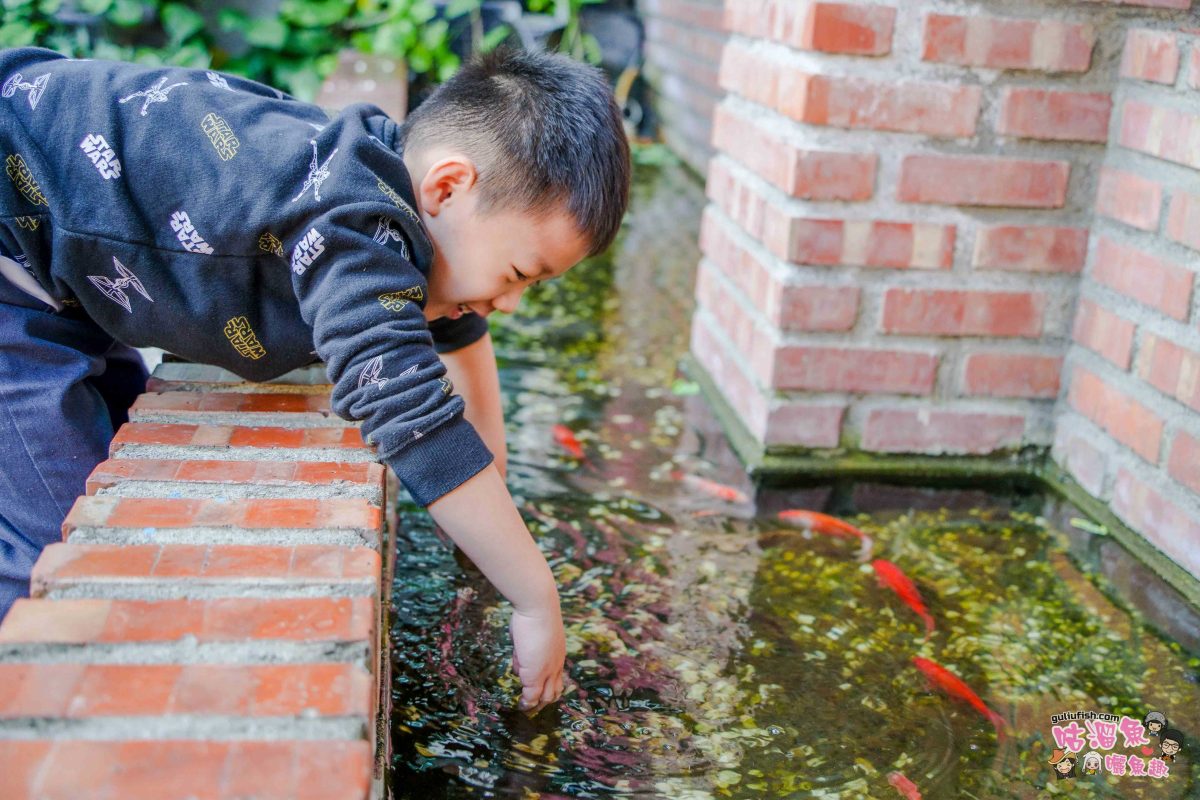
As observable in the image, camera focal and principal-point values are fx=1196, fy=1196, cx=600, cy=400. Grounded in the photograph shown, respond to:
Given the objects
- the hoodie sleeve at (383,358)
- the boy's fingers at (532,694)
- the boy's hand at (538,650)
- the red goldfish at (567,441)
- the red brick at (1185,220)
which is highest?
the red brick at (1185,220)

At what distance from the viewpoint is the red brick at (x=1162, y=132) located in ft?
7.14

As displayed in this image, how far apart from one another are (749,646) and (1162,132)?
49.9 inches

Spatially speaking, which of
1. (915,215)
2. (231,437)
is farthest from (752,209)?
(231,437)

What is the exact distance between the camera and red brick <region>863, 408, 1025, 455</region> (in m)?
2.66

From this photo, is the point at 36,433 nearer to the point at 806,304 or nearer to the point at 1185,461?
the point at 806,304

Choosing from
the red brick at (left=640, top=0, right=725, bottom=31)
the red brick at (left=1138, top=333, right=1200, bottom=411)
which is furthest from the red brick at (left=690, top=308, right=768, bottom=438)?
the red brick at (left=640, top=0, right=725, bottom=31)

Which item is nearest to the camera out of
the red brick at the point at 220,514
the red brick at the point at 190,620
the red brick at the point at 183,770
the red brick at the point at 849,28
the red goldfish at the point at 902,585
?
the red brick at the point at 183,770

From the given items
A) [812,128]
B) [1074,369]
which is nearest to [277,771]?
[812,128]

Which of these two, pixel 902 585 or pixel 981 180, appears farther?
pixel 981 180

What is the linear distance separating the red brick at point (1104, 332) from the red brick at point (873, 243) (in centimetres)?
Answer: 31

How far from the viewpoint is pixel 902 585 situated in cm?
219

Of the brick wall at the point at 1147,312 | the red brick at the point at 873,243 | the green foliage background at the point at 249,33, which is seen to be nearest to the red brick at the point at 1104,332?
the brick wall at the point at 1147,312

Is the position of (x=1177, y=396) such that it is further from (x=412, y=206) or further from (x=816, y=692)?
(x=412, y=206)

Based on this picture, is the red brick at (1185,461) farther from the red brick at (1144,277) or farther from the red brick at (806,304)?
the red brick at (806,304)
